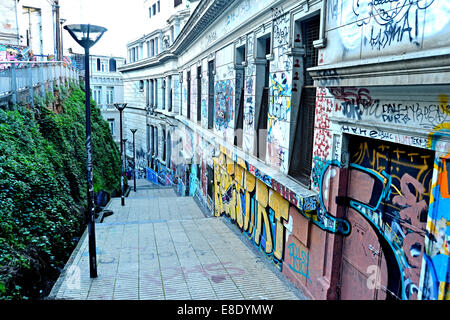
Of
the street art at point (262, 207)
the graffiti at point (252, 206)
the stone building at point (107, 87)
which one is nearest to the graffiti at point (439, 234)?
the street art at point (262, 207)

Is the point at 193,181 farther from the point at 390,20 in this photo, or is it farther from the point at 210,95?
the point at 390,20

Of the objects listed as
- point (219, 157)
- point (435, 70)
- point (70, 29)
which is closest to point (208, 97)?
point (219, 157)

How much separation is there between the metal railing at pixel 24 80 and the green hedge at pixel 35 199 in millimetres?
419

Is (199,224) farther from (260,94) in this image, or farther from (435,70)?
(435,70)

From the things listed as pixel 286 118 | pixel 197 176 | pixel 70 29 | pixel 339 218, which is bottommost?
pixel 197 176

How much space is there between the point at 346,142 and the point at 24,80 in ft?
36.8

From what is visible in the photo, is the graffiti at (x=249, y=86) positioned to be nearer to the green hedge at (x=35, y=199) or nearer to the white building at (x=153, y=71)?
the green hedge at (x=35, y=199)

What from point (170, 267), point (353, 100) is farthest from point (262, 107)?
point (170, 267)

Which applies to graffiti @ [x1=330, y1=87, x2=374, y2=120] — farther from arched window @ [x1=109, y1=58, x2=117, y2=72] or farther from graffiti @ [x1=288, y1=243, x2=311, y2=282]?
arched window @ [x1=109, y1=58, x2=117, y2=72]

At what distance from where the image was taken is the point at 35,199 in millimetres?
8805

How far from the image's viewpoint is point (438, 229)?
4.21m

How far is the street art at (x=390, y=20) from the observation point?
13.6 feet

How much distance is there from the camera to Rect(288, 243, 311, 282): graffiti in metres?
7.45
